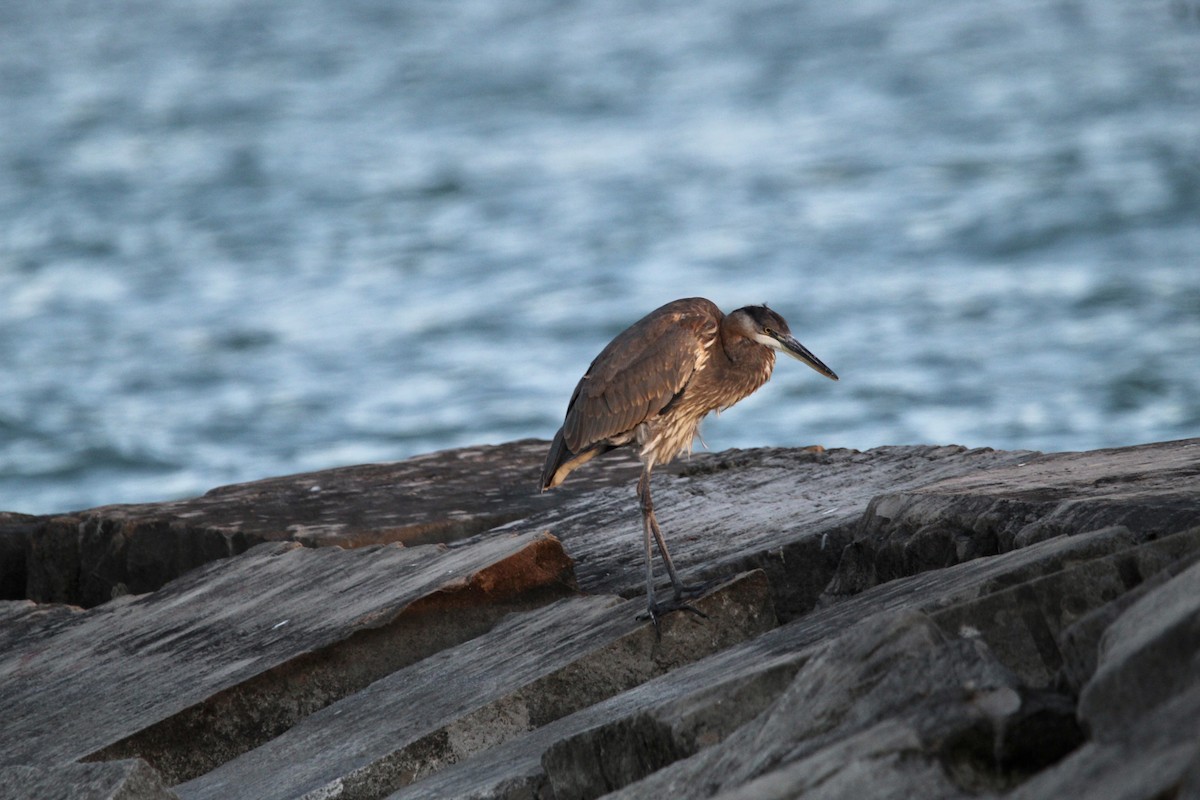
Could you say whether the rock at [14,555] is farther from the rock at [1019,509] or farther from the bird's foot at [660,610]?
the rock at [1019,509]

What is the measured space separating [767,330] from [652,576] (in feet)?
4.74

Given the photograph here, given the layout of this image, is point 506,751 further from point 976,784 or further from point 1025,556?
point 976,784

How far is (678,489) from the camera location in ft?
20.7

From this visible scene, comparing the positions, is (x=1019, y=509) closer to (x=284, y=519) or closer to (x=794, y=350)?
(x=794, y=350)

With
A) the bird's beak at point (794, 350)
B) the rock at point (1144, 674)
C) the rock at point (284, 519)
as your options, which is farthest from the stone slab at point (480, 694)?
the rock at point (1144, 674)

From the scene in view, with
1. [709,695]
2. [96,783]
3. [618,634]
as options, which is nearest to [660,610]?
[618,634]

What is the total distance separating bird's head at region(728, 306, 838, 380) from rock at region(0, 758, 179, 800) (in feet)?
9.88

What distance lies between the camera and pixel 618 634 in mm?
4223

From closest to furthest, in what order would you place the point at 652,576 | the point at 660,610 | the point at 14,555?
the point at 660,610 < the point at 652,576 < the point at 14,555

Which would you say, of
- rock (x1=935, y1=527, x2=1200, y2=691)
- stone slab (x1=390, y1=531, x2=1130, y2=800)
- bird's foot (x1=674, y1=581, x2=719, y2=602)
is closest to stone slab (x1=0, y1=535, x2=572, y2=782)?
bird's foot (x1=674, y1=581, x2=719, y2=602)

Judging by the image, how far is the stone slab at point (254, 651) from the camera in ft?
15.3

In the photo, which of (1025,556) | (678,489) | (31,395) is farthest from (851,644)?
(31,395)

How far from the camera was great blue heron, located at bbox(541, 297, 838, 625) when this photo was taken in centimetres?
Result: 577

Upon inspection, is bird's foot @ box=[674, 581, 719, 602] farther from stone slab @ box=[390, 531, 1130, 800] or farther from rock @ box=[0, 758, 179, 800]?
rock @ box=[0, 758, 179, 800]
